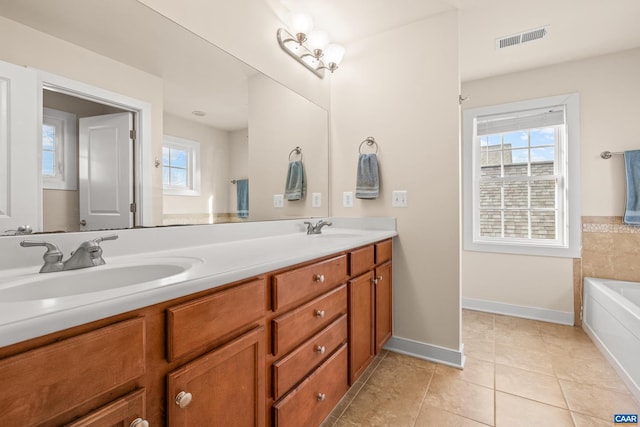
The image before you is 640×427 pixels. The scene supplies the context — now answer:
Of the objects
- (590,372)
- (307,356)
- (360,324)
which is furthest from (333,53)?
(590,372)

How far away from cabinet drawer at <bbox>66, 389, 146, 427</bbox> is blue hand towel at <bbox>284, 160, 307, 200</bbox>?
4.93ft

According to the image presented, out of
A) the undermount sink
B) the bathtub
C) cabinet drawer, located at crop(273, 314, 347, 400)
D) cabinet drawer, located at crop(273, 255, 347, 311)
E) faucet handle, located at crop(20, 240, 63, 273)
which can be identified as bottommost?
the bathtub

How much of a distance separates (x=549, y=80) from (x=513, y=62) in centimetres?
40

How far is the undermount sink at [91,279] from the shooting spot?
27.4 inches

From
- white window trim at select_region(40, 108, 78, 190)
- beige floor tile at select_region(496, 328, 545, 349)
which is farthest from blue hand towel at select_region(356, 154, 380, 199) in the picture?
white window trim at select_region(40, 108, 78, 190)

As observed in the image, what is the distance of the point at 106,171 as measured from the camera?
105cm

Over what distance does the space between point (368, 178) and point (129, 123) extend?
150cm

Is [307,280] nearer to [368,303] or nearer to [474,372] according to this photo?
[368,303]

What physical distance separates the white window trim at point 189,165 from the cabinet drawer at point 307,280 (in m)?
0.68

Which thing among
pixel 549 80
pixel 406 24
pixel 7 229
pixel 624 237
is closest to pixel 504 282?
pixel 624 237

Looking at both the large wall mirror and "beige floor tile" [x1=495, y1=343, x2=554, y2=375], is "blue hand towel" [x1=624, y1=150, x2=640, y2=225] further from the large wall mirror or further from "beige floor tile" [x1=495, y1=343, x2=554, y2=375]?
the large wall mirror

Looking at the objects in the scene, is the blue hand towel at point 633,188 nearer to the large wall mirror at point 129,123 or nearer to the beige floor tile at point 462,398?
the beige floor tile at point 462,398

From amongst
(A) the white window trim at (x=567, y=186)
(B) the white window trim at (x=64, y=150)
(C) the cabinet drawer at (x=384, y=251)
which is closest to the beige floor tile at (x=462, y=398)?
(C) the cabinet drawer at (x=384, y=251)

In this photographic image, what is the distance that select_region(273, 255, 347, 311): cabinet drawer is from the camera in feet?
3.26
